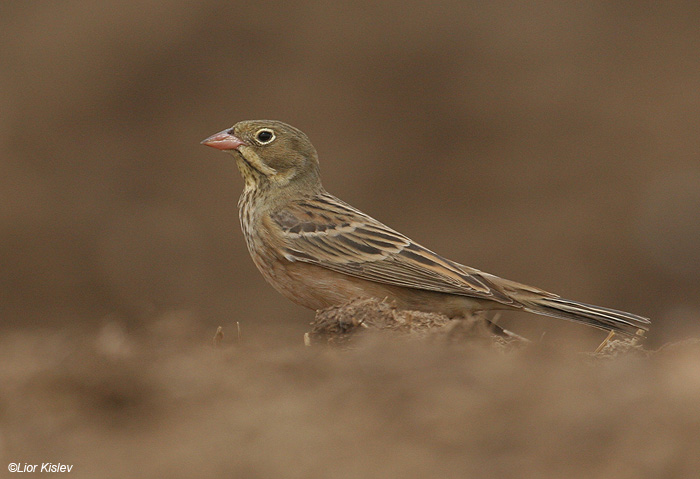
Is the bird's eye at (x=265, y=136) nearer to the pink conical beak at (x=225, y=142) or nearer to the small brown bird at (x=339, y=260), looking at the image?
the small brown bird at (x=339, y=260)

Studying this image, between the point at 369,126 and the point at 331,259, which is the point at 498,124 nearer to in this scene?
the point at 369,126

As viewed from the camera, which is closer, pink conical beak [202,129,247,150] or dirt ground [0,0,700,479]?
pink conical beak [202,129,247,150]

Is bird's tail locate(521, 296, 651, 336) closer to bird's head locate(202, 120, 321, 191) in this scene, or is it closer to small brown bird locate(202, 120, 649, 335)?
small brown bird locate(202, 120, 649, 335)

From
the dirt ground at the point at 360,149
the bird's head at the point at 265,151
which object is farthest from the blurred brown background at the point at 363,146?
the bird's head at the point at 265,151

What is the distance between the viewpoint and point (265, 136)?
798 cm

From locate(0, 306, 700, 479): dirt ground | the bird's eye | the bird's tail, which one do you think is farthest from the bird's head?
locate(0, 306, 700, 479): dirt ground

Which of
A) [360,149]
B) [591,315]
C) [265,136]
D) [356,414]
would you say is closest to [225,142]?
[265,136]

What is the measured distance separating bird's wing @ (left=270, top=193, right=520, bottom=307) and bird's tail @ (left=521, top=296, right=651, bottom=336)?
0.69 ft

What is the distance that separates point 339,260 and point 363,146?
1035 cm

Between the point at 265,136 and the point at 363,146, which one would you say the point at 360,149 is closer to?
the point at 363,146

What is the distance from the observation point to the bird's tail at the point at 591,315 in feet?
21.6

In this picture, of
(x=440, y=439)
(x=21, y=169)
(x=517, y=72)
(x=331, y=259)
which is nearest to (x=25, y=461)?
(x=440, y=439)

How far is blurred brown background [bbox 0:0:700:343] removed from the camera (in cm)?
1555

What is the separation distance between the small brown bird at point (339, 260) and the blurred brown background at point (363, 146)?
6.68 m
